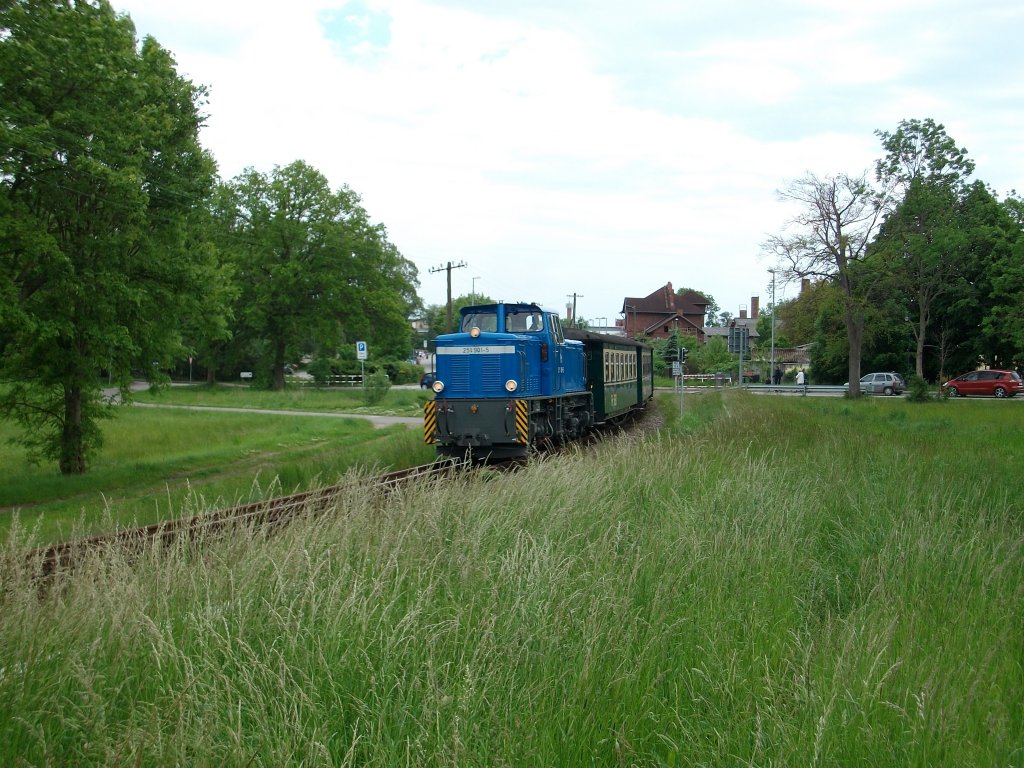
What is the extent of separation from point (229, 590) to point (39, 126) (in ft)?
37.2

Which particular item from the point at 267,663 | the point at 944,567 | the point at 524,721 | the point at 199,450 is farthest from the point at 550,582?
the point at 199,450

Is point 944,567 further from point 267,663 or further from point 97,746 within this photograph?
point 97,746

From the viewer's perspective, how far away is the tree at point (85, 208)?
13188 millimetres

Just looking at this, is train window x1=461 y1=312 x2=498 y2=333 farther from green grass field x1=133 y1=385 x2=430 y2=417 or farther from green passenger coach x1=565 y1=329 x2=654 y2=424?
green grass field x1=133 y1=385 x2=430 y2=417

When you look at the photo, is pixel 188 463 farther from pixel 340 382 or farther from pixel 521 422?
pixel 340 382

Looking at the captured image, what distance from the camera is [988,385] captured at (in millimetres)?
39812

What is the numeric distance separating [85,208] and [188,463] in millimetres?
7290

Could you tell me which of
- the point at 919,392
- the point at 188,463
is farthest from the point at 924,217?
the point at 188,463

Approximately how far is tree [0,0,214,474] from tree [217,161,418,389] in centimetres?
3299

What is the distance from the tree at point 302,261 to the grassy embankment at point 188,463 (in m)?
15.0

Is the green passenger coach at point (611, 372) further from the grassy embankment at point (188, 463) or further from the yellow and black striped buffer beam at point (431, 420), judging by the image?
the yellow and black striped buffer beam at point (431, 420)

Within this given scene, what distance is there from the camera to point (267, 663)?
135 inches

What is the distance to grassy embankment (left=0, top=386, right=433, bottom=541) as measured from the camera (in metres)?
11.9

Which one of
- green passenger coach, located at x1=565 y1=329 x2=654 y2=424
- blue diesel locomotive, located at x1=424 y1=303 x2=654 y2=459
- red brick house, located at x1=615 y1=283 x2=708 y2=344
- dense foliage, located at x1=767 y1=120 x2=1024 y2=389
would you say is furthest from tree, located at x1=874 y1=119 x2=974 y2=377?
red brick house, located at x1=615 y1=283 x2=708 y2=344
